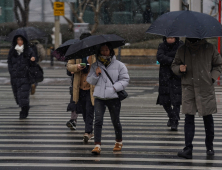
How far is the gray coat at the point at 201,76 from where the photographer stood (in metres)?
6.35

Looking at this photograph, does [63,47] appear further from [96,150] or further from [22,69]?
[22,69]

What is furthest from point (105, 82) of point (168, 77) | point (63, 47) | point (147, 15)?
point (147, 15)

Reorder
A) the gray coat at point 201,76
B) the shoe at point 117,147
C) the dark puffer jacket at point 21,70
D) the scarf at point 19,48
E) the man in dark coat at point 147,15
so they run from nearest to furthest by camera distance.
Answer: the gray coat at point 201,76
the shoe at point 117,147
the scarf at point 19,48
the dark puffer jacket at point 21,70
the man in dark coat at point 147,15

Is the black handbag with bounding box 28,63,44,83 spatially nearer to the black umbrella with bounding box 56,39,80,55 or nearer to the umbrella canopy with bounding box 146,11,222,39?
the black umbrella with bounding box 56,39,80,55

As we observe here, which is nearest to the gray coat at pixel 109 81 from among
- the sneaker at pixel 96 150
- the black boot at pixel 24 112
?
the sneaker at pixel 96 150

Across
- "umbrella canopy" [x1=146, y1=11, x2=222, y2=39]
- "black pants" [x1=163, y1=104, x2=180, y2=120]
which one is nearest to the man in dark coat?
"black pants" [x1=163, y1=104, x2=180, y2=120]

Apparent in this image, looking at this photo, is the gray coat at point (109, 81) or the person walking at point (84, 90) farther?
the person walking at point (84, 90)

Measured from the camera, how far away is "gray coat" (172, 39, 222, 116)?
635 cm

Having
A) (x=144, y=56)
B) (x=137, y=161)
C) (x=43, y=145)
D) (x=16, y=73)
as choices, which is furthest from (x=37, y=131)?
(x=144, y=56)

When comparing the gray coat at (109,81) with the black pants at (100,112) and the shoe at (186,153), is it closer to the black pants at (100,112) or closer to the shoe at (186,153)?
the black pants at (100,112)

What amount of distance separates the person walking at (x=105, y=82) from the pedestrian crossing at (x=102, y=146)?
0.49m

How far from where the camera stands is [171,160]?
6316mm

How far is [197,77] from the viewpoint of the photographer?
6.36 metres

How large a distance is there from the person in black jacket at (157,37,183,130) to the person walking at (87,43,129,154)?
177 cm
